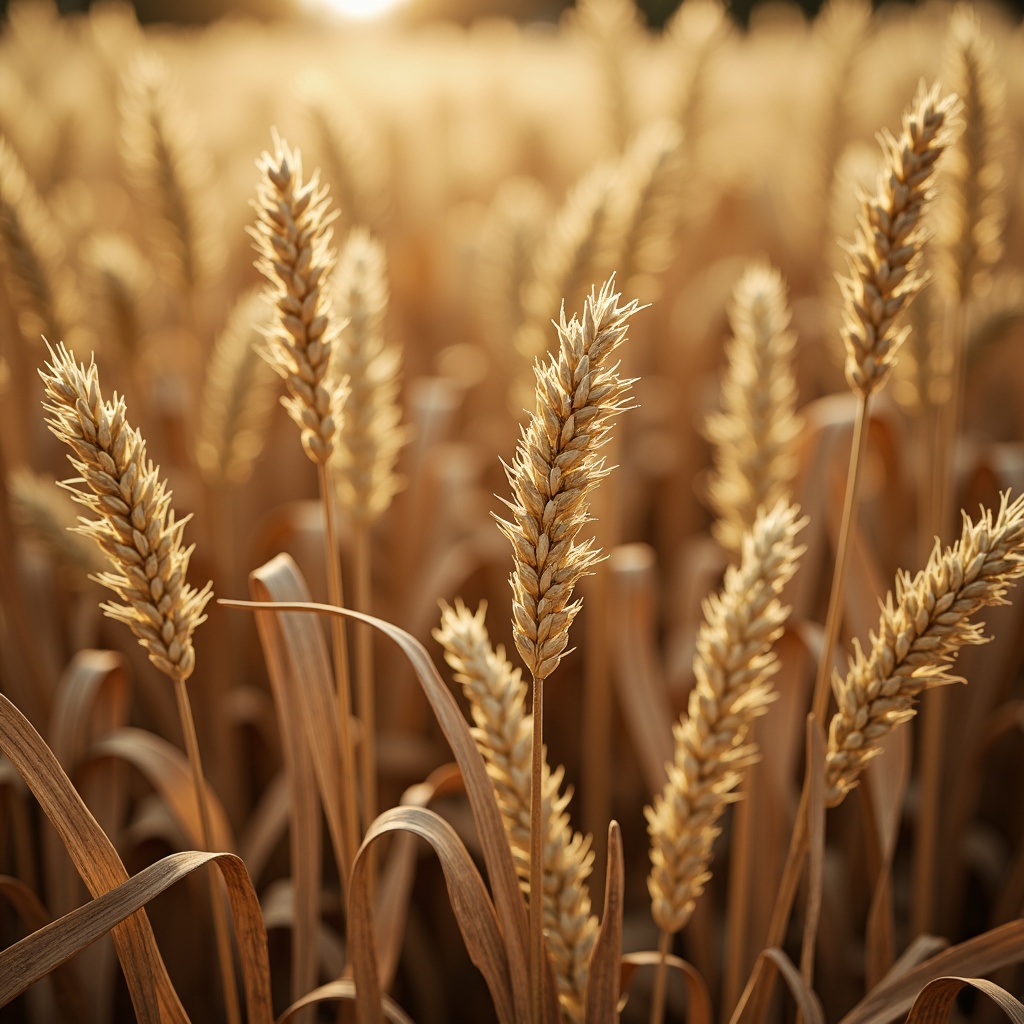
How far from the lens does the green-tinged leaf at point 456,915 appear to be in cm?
71

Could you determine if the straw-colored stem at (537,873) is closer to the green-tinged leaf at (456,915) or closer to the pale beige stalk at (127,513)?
the green-tinged leaf at (456,915)

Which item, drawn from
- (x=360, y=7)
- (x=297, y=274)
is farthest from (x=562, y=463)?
(x=360, y=7)

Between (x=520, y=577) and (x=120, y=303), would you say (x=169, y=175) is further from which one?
(x=520, y=577)

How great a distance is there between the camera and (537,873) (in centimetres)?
67

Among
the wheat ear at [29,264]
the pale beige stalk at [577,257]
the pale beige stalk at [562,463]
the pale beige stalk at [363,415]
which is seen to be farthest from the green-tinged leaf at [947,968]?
the wheat ear at [29,264]

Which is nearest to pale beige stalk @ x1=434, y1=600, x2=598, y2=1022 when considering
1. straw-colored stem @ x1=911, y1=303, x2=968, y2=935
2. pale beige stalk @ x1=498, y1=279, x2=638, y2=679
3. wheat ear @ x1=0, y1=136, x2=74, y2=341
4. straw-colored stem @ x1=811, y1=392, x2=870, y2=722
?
pale beige stalk @ x1=498, y1=279, x2=638, y2=679

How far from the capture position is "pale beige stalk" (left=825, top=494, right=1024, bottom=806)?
2.19ft

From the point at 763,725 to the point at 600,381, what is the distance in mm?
675

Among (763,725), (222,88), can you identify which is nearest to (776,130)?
(222,88)

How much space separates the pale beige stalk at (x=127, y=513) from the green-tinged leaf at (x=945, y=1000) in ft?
1.96

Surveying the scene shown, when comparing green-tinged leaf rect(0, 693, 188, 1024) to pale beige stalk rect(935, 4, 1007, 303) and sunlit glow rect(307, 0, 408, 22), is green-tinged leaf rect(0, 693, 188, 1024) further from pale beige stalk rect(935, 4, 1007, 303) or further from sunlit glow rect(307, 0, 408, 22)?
sunlit glow rect(307, 0, 408, 22)

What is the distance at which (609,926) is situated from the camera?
0.71 meters

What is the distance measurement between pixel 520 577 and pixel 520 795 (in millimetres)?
227

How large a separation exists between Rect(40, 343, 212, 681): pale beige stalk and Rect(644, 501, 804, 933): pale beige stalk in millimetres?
405
